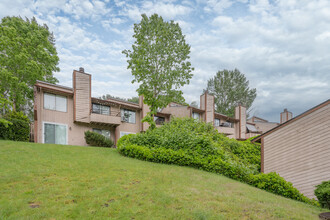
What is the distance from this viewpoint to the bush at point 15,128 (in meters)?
14.0

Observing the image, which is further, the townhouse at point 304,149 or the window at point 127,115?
the window at point 127,115

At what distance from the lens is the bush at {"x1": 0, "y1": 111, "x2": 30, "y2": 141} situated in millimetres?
13977

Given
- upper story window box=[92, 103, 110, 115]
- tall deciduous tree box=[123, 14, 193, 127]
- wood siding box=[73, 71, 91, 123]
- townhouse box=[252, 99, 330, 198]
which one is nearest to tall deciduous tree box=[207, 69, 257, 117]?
upper story window box=[92, 103, 110, 115]

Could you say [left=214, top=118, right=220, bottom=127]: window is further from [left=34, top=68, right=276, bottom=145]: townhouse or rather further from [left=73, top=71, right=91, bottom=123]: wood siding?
[left=73, top=71, right=91, bottom=123]: wood siding

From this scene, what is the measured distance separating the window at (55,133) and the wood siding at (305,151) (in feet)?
57.1

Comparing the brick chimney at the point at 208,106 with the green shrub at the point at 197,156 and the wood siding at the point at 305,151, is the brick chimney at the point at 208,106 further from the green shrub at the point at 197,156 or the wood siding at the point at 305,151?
the wood siding at the point at 305,151

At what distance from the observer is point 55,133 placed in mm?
17812

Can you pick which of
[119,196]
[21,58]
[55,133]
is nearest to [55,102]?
[55,133]

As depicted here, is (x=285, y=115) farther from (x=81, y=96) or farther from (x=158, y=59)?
(x=81, y=96)

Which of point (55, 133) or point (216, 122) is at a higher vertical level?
point (216, 122)

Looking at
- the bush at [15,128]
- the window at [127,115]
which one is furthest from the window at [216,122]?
the bush at [15,128]

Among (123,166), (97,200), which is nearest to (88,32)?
(123,166)

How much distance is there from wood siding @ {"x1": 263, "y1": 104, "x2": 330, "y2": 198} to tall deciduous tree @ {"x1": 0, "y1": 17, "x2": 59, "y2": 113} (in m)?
22.2

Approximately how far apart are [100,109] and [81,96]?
284 centimetres
